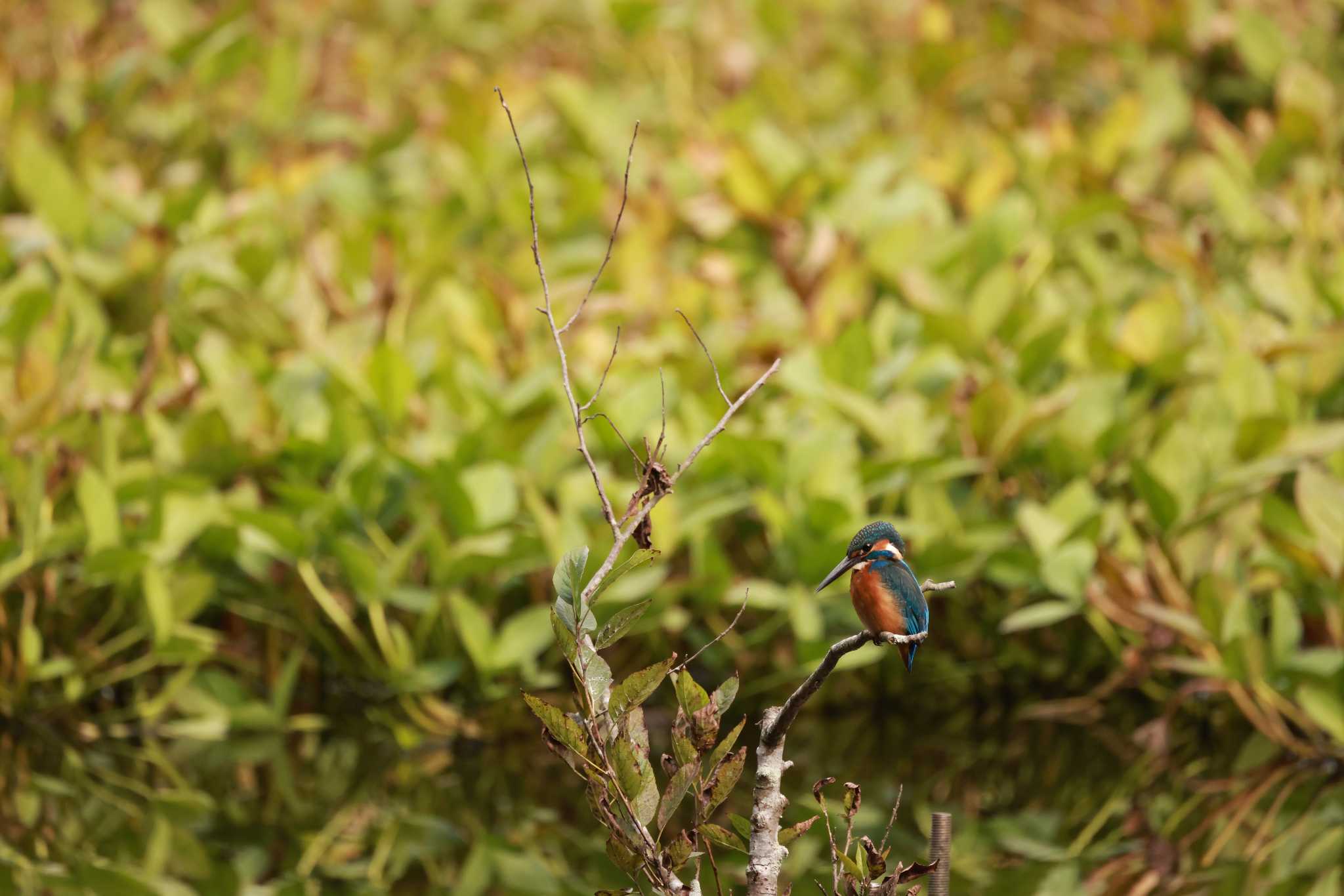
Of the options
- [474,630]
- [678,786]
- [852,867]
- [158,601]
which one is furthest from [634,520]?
[158,601]

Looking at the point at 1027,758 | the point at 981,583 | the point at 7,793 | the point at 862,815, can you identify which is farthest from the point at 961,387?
the point at 7,793

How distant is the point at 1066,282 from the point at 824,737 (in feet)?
5.25

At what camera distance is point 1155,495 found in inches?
110

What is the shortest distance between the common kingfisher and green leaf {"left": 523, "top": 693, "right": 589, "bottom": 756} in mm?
250

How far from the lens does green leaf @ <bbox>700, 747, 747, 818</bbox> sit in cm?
124

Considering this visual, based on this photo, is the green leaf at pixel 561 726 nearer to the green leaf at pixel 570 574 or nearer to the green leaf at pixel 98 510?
the green leaf at pixel 570 574

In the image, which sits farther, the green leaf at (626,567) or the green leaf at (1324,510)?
the green leaf at (1324,510)

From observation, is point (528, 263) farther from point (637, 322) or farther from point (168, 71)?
point (168, 71)

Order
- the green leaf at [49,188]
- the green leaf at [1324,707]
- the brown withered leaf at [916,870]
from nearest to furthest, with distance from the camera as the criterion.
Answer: the brown withered leaf at [916,870], the green leaf at [1324,707], the green leaf at [49,188]

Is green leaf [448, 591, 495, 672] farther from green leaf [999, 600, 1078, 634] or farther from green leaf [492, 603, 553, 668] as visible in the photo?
green leaf [999, 600, 1078, 634]

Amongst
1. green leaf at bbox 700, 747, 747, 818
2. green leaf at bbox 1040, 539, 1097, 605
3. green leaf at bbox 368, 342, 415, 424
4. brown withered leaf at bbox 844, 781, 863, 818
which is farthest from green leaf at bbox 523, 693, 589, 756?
green leaf at bbox 368, 342, 415, 424

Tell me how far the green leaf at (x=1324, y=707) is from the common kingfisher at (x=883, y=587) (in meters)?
1.64

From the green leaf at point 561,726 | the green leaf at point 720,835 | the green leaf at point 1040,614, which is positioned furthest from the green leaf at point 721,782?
the green leaf at point 1040,614

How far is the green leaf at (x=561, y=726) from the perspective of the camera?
119cm
